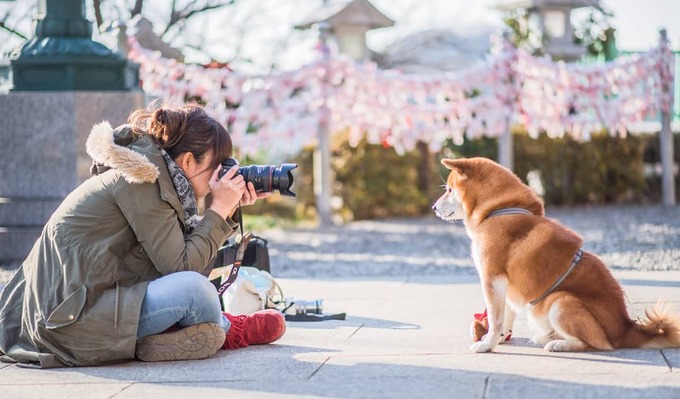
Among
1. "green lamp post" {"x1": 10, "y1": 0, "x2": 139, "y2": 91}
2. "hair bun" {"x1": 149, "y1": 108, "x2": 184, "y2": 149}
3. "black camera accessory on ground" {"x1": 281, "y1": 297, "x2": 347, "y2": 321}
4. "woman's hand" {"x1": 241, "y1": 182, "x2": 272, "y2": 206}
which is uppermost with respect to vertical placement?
"green lamp post" {"x1": 10, "y1": 0, "x2": 139, "y2": 91}

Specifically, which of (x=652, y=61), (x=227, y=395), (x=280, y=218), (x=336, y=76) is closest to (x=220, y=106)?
(x=336, y=76)

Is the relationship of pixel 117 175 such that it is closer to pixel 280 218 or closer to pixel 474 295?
pixel 474 295

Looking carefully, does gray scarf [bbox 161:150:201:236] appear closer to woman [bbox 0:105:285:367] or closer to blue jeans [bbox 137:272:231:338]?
woman [bbox 0:105:285:367]

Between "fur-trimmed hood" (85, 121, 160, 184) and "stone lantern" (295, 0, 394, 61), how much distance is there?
866cm

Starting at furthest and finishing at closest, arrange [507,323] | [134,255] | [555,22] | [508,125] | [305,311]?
1. [555,22]
2. [508,125]
3. [305,311]
4. [507,323]
5. [134,255]

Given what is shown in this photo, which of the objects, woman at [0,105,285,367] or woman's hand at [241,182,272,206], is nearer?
woman at [0,105,285,367]

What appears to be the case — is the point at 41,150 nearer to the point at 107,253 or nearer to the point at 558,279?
the point at 107,253

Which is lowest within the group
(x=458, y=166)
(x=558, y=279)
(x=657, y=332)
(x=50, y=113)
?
(x=657, y=332)

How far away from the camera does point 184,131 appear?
14.3 feet

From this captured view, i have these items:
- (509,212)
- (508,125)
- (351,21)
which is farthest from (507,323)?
(351,21)

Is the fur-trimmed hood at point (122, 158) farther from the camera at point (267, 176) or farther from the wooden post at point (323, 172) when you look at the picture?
the wooden post at point (323, 172)

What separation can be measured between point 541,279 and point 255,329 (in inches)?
55.0

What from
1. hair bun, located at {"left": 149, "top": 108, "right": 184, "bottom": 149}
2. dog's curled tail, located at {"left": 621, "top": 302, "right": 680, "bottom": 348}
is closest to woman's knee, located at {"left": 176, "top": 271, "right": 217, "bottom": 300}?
hair bun, located at {"left": 149, "top": 108, "right": 184, "bottom": 149}

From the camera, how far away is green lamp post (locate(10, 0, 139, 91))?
8367mm
